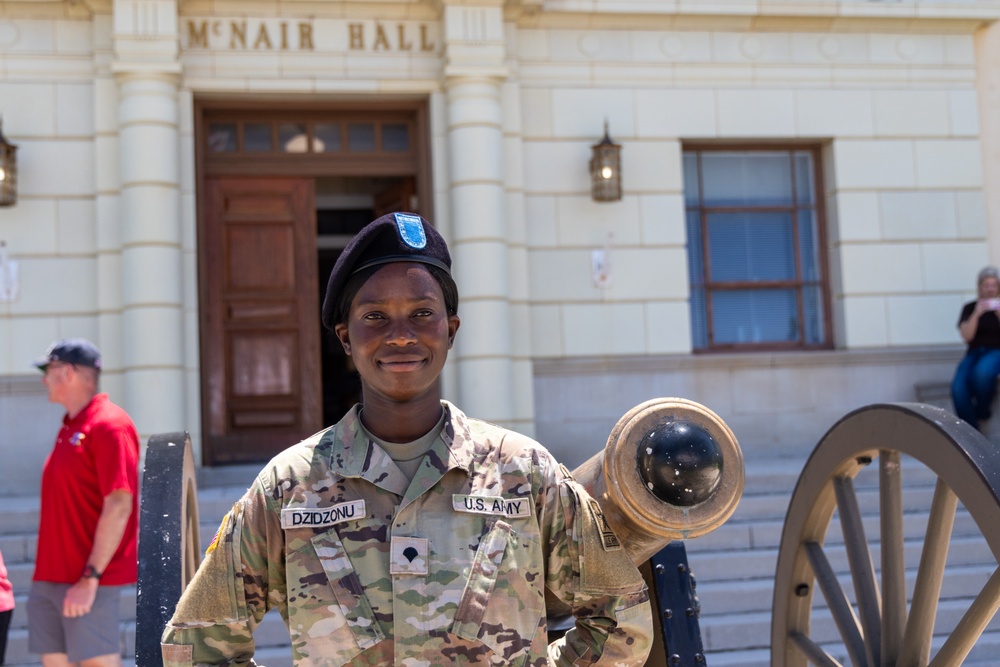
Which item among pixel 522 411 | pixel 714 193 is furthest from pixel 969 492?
pixel 714 193

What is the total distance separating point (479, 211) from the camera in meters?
8.17

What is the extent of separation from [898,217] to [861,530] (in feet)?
21.4

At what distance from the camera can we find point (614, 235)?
864 cm

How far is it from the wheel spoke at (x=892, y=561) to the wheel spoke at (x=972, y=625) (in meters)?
0.25

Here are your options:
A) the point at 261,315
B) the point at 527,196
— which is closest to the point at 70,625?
the point at 261,315

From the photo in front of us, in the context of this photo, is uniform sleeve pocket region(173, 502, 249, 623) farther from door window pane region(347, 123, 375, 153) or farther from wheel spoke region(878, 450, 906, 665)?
door window pane region(347, 123, 375, 153)

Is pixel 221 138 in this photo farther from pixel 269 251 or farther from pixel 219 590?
pixel 219 590

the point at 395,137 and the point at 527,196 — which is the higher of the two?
the point at 395,137

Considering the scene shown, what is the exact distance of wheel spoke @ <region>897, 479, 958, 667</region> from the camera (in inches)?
113

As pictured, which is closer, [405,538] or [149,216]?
[405,538]

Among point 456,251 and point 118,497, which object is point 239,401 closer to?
point 456,251

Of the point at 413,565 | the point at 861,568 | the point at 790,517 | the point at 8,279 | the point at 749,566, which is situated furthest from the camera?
the point at 8,279

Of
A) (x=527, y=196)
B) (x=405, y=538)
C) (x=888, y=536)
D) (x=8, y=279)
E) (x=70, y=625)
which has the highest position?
(x=527, y=196)

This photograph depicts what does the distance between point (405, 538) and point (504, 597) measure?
8.4 inches
